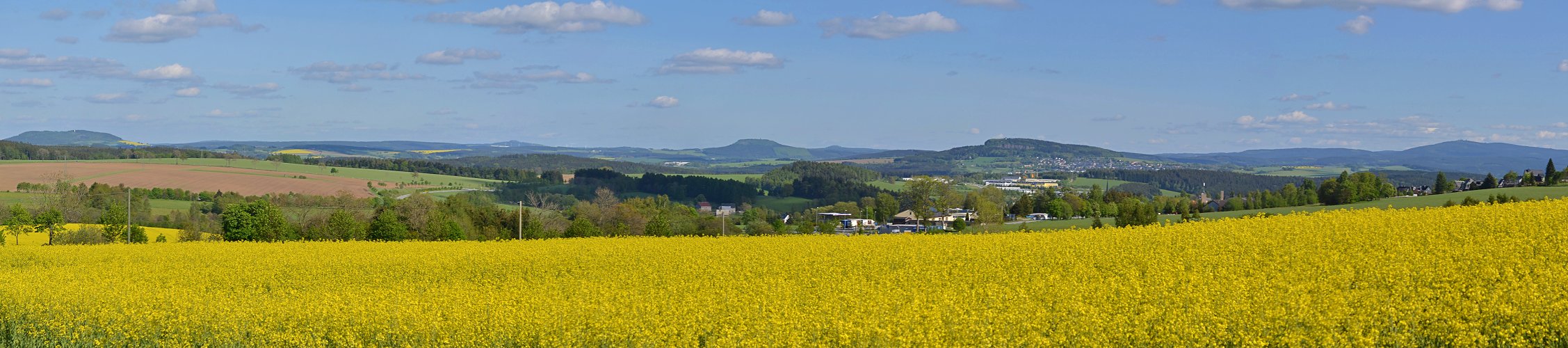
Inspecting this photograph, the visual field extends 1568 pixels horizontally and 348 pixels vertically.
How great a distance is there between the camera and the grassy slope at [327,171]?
143375 mm

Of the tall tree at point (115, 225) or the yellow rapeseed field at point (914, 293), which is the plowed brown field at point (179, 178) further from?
the yellow rapeseed field at point (914, 293)

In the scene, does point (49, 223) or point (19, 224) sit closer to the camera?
point (19, 224)

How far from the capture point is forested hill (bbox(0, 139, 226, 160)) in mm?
149500

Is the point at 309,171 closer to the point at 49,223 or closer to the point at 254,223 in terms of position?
the point at 49,223

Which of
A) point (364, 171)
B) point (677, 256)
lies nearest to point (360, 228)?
point (677, 256)

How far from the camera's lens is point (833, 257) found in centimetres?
2331

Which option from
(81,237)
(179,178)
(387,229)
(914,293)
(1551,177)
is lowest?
(81,237)

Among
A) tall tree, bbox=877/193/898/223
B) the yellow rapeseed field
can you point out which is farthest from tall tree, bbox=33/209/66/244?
tall tree, bbox=877/193/898/223

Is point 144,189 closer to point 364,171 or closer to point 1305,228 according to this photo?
point 364,171

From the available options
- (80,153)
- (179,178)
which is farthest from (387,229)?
(80,153)

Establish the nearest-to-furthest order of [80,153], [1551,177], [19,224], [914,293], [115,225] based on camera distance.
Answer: [914,293] < [19,224] < [115,225] < [1551,177] < [80,153]

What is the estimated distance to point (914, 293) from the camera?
15570mm

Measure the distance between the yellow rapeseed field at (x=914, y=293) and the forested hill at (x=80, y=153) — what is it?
149 meters

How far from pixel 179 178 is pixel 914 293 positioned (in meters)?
120
